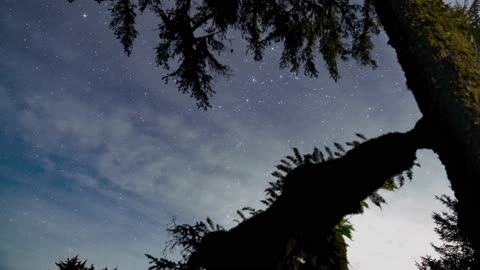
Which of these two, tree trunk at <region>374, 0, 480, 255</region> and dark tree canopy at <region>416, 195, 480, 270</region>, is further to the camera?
dark tree canopy at <region>416, 195, 480, 270</region>

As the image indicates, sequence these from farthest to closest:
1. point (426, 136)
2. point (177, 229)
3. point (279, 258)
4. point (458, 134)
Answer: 1. point (177, 229)
2. point (279, 258)
3. point (426, 136)
4. point (458, 134)

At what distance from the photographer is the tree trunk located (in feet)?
5.84

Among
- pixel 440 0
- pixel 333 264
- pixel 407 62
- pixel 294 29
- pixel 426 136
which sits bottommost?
pixel 333 264

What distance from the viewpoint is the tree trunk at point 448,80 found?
5.84 feet

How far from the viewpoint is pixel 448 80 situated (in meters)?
2.01

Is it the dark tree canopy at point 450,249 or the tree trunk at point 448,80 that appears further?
the dark tree canopy at point 450,249

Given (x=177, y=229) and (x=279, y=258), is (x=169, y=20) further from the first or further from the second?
(x=279, y=258)

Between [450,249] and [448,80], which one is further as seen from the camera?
[450,249]

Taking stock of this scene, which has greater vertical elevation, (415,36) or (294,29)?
(294,29)

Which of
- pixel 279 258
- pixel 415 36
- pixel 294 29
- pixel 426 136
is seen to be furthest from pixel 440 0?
pixel 294 29

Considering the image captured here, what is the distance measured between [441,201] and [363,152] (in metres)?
13.5

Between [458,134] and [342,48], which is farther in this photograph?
[342,48]

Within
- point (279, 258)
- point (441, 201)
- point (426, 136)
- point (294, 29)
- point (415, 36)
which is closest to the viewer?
point (415, 36)

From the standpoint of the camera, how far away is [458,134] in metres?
1.81
